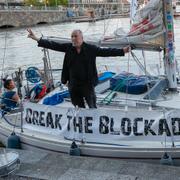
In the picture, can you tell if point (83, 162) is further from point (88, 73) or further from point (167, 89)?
point (167, 89)

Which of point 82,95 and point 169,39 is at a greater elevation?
point 169,39

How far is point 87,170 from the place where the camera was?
5941mm

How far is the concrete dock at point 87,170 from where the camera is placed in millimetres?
5672

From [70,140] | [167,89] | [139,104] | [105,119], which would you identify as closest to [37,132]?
[70,140]

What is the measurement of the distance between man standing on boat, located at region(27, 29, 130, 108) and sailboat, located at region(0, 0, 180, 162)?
36 cm

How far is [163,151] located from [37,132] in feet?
7.58

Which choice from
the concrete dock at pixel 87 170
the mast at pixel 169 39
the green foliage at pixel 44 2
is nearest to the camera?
the concrete dock at pixel 87 170

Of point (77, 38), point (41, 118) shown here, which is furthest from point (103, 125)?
point (77, 38)

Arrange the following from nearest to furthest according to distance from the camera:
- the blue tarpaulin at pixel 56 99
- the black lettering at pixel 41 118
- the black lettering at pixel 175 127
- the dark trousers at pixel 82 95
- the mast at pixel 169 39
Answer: the black lettering at pixel 175 127 < the dark trousers at pixel 82 95 < the black lettering at pixel 41 118 < the mast at pixel 169 39 < the blue tarpaulin at pixel 56 99

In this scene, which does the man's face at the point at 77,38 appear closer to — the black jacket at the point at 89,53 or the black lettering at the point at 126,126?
the black jacket at the point at 89,53

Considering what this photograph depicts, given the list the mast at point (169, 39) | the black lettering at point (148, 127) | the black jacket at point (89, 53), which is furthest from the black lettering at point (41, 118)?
the mast at point (169, 39)

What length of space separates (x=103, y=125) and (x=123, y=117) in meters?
0.36

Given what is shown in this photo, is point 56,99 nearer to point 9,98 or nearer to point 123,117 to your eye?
point 9,98

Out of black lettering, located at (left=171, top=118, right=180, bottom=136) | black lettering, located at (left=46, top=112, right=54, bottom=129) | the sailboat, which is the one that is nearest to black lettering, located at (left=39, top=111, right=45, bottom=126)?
the sailboat
